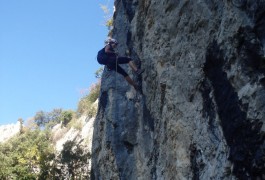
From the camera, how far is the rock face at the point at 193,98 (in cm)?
543

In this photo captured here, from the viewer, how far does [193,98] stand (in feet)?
23.4

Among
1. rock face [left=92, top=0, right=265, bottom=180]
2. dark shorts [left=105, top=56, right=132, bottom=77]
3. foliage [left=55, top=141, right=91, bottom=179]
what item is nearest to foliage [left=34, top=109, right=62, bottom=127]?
foliage [left=55, top=141, right=91, bottom=179]

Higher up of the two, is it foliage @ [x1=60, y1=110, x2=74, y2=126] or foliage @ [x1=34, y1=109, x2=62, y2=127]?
foliage @ [x1=34, y1=109, x2=62, y2=127]

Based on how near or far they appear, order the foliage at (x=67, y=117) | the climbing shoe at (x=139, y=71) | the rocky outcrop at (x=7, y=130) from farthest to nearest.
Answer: the rocky outcrop at (x=7, y=130) < the foliage at (x=67, y=117) < the climbing shoe at (x=139, y=71)

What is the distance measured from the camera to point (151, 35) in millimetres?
A: 9492

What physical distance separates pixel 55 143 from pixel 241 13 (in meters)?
25.3

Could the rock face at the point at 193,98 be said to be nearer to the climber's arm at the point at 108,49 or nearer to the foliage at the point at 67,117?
the climber's arm at the point at 108,49

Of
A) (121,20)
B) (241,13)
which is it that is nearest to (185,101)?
(241,13)

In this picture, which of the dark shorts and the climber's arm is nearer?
the dark shorts

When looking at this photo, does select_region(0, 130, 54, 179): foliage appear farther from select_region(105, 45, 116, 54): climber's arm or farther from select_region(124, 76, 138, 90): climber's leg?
select_region(105, 45, 116, 54): climber's arm

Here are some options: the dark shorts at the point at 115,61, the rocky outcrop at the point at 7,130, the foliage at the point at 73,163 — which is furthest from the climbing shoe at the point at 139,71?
the rocky outcrop at the point at 7,130

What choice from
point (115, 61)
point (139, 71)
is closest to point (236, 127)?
point (139, 71)

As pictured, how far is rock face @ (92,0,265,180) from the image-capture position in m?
5.43

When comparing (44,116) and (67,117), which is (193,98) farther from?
(44,116)
